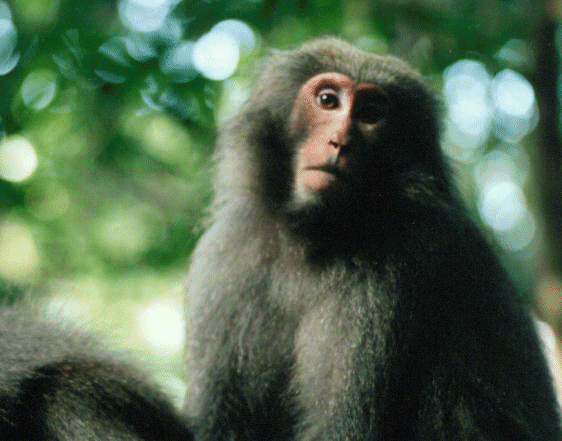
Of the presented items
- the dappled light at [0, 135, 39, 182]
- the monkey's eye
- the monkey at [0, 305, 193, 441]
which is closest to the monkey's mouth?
the monkey's eye

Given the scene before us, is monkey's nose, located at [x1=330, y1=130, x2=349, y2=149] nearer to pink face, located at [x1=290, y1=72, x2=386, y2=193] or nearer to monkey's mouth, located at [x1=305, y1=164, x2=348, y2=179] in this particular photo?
pink face, located at [x1=290, y1=72, x2=386, y2=193]

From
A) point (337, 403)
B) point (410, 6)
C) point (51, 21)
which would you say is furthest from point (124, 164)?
point (337, 403)

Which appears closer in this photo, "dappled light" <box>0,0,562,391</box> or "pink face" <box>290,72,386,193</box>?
"pink face" <box>290,72,386,193</box>

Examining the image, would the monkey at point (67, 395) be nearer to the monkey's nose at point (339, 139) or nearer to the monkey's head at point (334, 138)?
the monkey's head at point (334, 138)

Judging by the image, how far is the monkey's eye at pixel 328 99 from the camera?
5896mm

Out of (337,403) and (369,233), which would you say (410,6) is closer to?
(369,233)

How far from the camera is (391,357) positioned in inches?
209

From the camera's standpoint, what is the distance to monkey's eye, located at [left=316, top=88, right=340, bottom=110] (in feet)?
19.3

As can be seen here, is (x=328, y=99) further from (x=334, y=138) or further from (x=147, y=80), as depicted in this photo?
(x=147, y=80)

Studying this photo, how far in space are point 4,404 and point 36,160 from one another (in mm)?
4389

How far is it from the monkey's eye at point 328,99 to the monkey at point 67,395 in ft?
7.02

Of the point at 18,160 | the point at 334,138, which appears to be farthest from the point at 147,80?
the point at 334,138

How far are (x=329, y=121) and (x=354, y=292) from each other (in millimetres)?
1090

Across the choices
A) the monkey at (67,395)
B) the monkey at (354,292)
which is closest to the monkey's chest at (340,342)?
the monkey at (354,292)
